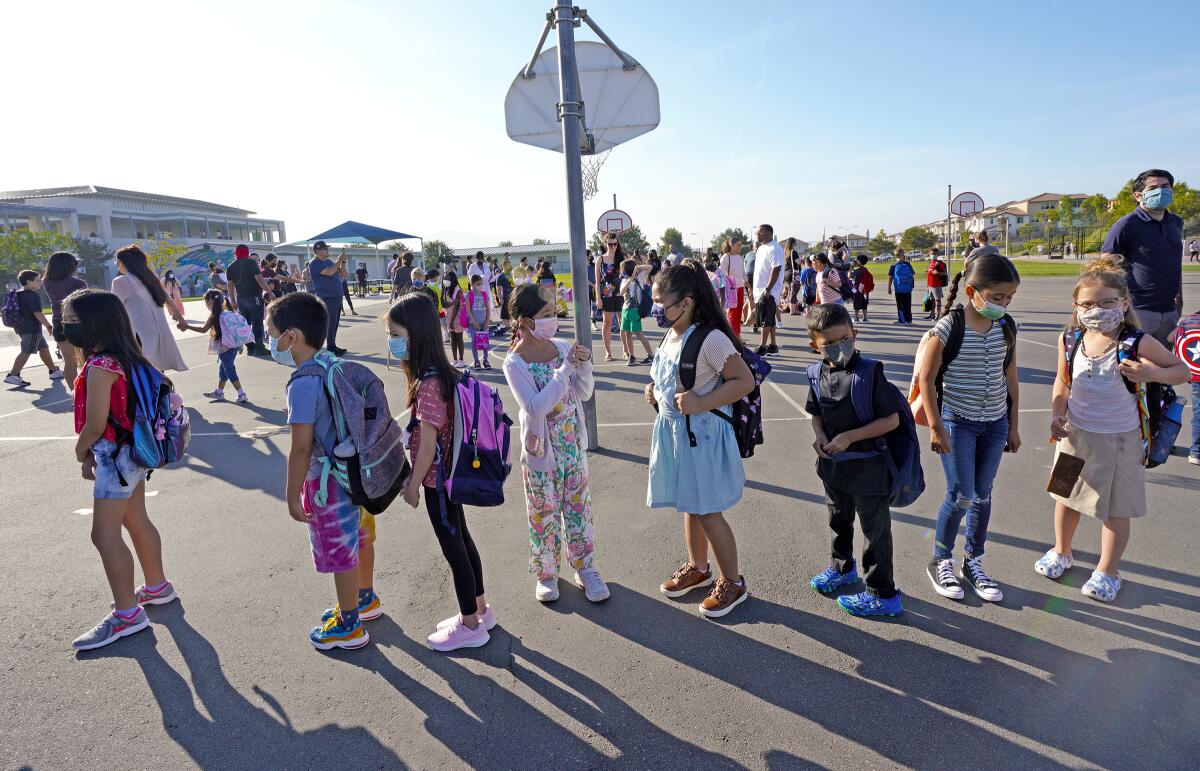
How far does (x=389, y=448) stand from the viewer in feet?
10.2

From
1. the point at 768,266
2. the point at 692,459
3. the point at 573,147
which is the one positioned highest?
the point at 573,147

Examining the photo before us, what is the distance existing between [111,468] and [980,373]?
4.41 meters

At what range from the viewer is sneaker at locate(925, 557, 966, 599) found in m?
3.55

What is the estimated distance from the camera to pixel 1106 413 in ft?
11.3

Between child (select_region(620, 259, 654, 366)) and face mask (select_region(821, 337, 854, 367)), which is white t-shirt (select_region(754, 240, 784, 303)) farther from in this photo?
face mask (select_region(821, 337, 854, 367))

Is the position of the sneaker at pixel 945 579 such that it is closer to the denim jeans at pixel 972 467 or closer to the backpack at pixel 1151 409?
the denim jeans at pixel 972 467

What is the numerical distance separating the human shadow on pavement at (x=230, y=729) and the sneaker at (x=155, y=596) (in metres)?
0.47

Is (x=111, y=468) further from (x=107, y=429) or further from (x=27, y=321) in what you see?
(x=27, y=321)

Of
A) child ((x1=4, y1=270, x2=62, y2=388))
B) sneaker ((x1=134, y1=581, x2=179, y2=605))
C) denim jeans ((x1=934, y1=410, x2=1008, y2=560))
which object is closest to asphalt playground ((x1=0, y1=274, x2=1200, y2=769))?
sneaker ((x1=134, y1=581, x2=179, y2=605))

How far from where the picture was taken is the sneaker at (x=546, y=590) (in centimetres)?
370

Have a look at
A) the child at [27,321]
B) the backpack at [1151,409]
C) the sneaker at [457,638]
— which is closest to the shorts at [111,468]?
the sneaker at [457,638]

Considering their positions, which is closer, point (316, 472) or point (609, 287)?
point (316, 472)

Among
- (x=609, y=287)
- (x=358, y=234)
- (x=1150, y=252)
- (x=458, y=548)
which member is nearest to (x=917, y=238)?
(x=358, y=234)

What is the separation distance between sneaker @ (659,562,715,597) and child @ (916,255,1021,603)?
1275mm
